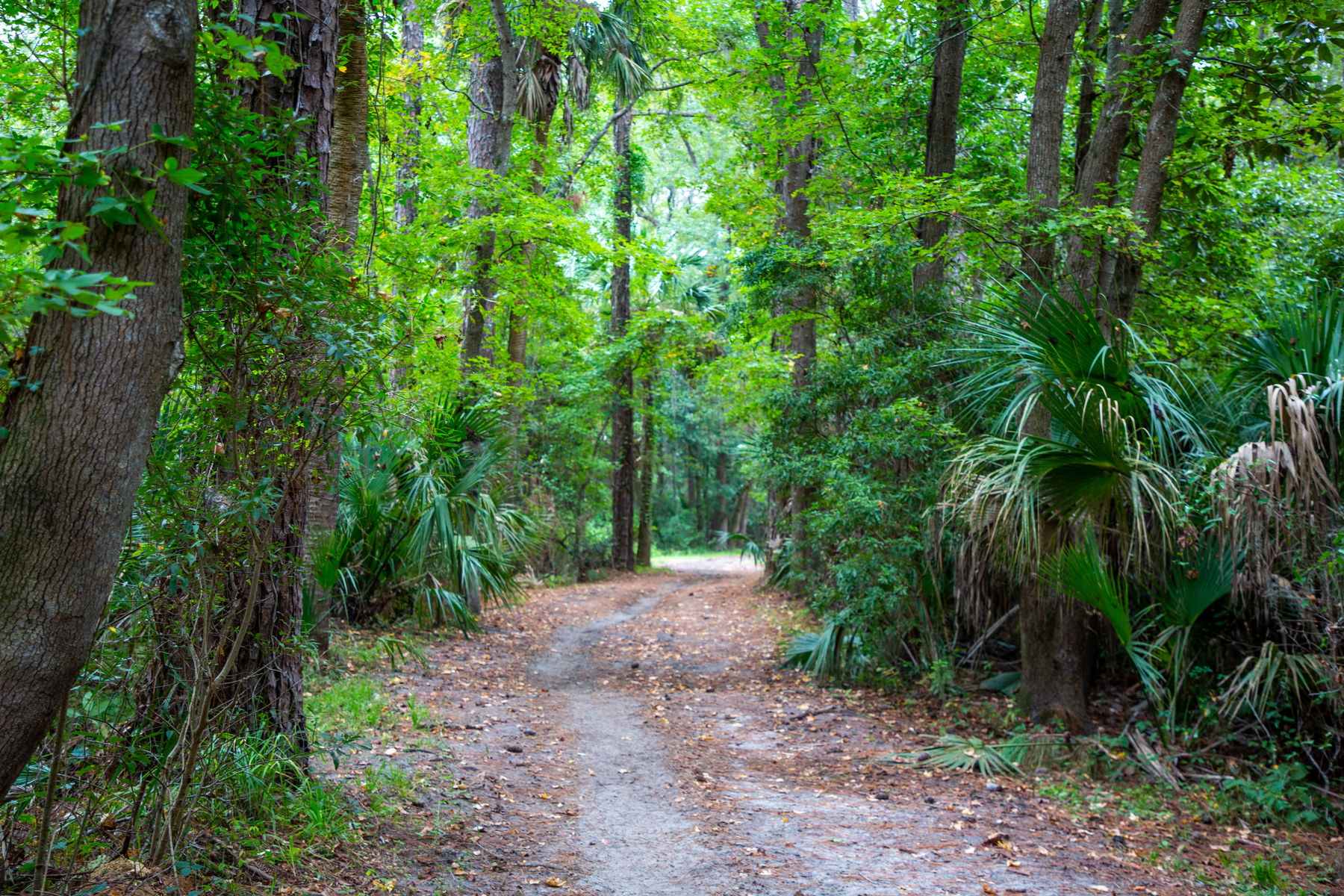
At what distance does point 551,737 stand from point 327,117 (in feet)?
14.3

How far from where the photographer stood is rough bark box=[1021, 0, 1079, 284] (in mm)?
6816

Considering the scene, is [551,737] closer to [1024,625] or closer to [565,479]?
[1024,625]

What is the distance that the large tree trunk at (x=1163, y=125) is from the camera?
6.39 m

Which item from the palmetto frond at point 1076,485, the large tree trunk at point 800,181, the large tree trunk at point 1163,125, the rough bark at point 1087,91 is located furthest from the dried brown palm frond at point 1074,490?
the rough bark at point 1087,91

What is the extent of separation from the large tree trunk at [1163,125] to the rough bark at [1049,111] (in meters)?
0.63

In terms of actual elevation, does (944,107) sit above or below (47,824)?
above

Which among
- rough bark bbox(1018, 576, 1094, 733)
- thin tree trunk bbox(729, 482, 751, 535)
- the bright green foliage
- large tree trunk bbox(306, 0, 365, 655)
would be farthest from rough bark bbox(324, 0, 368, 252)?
thin tree trunk bbox(729, 482, 751, 535)

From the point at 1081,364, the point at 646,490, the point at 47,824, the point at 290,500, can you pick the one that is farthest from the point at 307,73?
the point at 646,490

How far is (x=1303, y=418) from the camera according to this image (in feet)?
16.6

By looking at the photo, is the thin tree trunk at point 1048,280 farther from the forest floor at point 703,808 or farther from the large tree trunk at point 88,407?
the large tree trunk at point 88,407

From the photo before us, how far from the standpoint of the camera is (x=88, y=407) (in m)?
1.95

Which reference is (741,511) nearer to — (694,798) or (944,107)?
(944,107)

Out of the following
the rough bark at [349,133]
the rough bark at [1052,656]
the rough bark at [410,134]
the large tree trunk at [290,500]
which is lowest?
the rough bark at [1052,656]

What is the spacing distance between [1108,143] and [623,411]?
12890 millimetres
